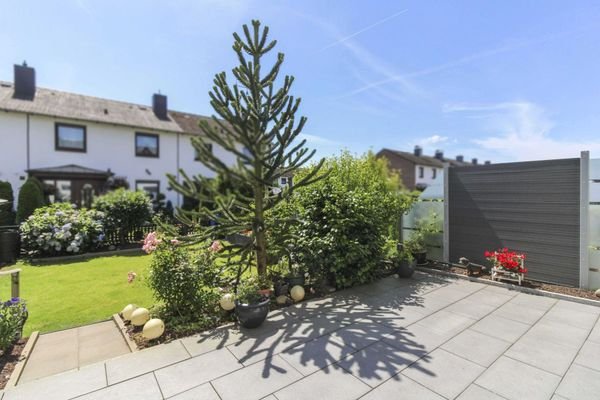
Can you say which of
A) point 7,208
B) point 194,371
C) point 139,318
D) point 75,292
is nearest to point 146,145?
point 7,208

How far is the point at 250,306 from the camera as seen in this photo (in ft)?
12.9

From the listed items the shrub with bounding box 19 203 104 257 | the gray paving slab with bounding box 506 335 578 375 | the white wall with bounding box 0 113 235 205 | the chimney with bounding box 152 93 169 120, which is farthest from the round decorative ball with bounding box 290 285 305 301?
the chimney with bounding box 152 93 169 120

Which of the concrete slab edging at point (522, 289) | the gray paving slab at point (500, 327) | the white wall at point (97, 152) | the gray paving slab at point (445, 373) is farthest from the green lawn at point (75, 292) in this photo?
the white wall at point (97, 152)

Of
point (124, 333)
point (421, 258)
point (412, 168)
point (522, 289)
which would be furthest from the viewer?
point (412, 168)

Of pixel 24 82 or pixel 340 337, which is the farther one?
pixel 24 82

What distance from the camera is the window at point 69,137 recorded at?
49.5ft

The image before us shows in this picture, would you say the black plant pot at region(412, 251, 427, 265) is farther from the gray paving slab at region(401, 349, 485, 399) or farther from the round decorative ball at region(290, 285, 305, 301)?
the gray paving slab at region(401, 349, 485, 399)

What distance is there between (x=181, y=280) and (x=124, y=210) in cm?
874

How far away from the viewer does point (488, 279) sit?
6.43 m

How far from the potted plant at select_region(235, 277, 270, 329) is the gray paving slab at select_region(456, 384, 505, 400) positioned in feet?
8.44

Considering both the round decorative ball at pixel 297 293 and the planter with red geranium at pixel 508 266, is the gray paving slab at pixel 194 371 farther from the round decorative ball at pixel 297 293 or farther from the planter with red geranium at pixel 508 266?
the planter with red geranium at pixel 508 266

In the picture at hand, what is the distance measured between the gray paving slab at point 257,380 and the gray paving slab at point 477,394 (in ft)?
5.42

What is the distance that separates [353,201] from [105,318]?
17.0ft

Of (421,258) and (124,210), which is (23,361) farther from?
(124,210)
